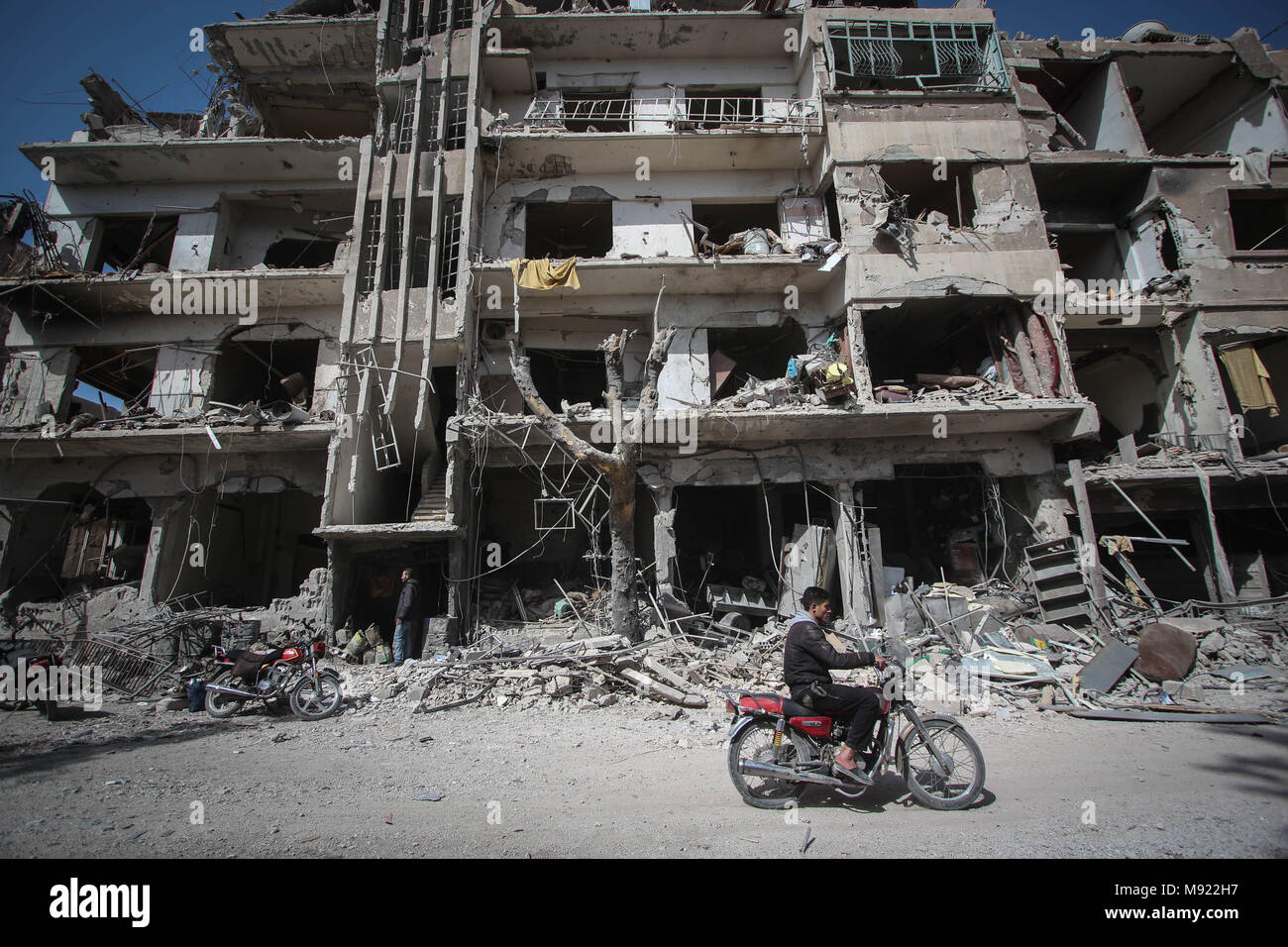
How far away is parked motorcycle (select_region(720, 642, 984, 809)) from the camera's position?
419 centimetres

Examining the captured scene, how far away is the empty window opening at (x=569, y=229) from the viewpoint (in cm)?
1483

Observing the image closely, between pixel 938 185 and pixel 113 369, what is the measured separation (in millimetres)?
21179

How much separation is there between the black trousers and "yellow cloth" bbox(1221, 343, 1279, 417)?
49.4ft

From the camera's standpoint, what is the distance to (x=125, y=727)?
7316 mm

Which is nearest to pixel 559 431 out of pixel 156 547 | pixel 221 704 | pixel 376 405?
pixel 376 405

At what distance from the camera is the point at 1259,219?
587 inches

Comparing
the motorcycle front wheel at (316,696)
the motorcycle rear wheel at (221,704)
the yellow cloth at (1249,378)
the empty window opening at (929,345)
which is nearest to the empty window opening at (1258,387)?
the yellow cloth at (1249,378)

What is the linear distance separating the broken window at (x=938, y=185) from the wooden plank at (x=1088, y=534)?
20.1 ft

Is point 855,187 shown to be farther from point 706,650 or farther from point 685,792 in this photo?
point 685,792

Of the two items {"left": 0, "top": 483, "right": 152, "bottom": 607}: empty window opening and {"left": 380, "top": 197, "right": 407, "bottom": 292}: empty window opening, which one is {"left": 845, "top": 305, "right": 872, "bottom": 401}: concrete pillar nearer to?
{"left": 380, "top": 197, "right": 407, "bottom": 292}: empty window opening

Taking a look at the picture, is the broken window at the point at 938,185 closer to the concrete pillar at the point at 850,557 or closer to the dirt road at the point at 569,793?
the concrete pillar at the point at 850,557

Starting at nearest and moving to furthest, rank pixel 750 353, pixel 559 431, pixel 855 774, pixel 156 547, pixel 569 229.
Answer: pixel 855 774 < pixel 559 431 < pixel 156 547 < pixel 569 229 < pixel 750 353

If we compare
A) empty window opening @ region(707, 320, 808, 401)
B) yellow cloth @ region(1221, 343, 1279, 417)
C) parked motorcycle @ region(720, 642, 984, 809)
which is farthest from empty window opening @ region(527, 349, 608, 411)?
yellow cloth @ region(1221, 343, 1279, 417)

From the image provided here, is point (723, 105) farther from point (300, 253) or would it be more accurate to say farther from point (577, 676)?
point (577, 676)
